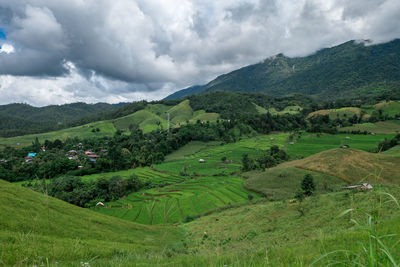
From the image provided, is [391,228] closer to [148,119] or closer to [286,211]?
[286,211]

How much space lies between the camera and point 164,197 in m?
49.6

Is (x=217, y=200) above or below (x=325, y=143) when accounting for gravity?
below

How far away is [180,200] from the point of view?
4688 centimetres

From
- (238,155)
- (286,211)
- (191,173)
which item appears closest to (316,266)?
(286,211)

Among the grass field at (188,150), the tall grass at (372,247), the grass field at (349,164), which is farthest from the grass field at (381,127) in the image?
the tall grass at (372,247)

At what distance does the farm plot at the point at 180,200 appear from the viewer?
41609 millimetres

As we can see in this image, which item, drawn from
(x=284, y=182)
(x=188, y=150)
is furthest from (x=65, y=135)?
(x=284, y=182)

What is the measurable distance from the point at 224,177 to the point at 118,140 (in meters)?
78.1

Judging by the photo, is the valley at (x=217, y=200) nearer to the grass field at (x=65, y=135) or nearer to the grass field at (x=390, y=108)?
the grass field at (x=390, y=108)

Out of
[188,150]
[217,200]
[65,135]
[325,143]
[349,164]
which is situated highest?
[65,135]

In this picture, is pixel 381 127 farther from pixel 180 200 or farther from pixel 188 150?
pixel 180 200

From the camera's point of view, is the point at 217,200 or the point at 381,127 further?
the point at 381,127

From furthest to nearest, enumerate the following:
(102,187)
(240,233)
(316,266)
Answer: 1. (102,187)
2. (240,233)
3. (316,266)

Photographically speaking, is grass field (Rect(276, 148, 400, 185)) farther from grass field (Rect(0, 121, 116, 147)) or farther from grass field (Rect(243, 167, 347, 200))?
grass field (Rect(0, 121, 116, 147))
